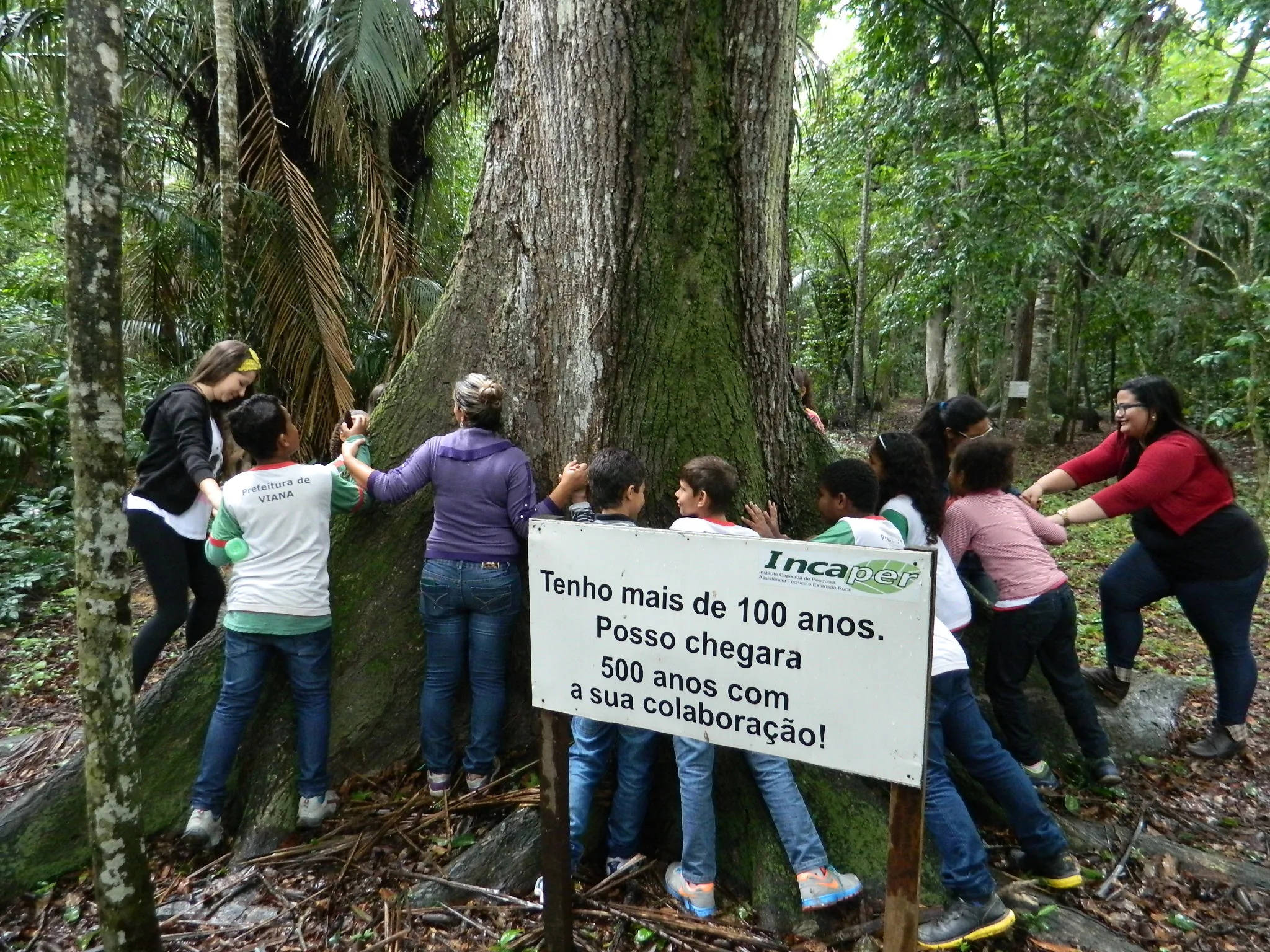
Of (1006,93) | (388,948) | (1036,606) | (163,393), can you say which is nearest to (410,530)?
(163,393)

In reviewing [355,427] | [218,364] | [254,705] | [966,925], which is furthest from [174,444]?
[966,925]

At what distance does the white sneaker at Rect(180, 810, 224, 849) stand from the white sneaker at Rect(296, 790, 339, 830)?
0.30 metres

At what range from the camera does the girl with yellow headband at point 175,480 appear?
11.5 ft

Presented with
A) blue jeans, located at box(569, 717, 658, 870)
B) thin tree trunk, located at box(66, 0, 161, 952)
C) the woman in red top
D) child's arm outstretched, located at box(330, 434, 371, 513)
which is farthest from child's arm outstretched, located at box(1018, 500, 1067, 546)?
thin tree trunk, located at box(66, 0, 161, 952)

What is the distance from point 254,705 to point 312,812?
0.47m

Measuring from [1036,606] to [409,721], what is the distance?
2742 mm

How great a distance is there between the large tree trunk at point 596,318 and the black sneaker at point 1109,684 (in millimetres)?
2005

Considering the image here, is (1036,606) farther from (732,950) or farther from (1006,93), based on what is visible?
(1006,93)

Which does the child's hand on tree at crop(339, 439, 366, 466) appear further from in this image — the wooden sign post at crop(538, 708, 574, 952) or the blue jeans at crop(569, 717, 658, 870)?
the wooden sign post at crop(538, 708, 574, 952)

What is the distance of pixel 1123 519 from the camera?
32.8 feet

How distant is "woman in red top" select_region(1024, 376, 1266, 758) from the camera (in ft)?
12.5

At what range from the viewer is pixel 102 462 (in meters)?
2.19

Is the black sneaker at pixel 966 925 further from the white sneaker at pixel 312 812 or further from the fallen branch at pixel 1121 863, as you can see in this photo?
the white sneaker at pixel 312 812

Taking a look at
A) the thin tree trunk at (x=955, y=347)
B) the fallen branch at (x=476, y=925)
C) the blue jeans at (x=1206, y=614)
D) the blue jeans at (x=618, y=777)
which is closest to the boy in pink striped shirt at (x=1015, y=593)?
the blue jeans at (x=1206, y=614)
